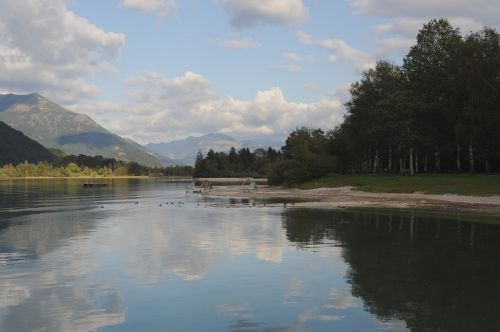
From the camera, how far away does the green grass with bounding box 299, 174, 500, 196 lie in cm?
5973

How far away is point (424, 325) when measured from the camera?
1398cm

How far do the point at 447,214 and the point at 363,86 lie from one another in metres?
59.9

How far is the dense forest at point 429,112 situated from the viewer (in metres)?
69.6

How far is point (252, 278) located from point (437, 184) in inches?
2094

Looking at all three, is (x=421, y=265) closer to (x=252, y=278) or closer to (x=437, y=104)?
(x=252, y=278)

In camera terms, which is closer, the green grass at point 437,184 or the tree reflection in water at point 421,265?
the tree reflection in water at point 421,265

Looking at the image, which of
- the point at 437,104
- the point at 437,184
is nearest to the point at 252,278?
the point at 437,184

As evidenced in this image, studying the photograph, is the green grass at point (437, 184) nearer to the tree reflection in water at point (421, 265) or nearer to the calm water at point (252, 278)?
the tree reflection in water at point (421, 265)

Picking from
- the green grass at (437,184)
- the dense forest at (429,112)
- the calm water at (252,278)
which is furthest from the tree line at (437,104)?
the calm water at (252,278)

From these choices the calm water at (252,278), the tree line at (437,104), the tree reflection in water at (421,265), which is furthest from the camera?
the tree line at (437,104)

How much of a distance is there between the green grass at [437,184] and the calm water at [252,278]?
76.4 feet

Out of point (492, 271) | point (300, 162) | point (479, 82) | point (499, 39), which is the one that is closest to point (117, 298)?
point (492, 271)

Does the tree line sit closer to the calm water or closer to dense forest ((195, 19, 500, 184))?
dense forest ((195, 19, 500, 184))

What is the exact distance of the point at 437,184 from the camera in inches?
2653
